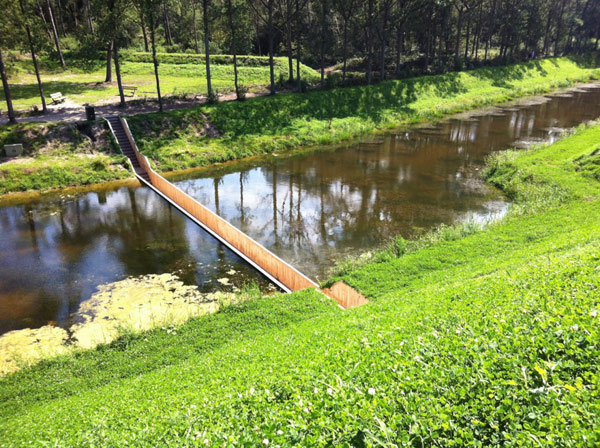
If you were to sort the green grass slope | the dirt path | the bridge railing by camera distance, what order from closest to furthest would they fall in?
the bridge railing, the dirt path, the green grass slope


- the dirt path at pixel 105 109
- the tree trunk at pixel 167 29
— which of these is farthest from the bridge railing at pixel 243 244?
the tree trunk at pixel 167 29

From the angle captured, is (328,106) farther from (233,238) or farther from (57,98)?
(233,238)

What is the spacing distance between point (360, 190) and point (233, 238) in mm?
10087

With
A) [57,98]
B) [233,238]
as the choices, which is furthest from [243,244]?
[57,98]

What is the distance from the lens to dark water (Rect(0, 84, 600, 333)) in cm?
1700

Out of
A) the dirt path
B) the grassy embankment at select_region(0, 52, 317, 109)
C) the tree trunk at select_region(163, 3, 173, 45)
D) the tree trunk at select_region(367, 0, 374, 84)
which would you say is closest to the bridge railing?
the dirt path

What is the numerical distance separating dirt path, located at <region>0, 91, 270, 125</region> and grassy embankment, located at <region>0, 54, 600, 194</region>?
2.62 meters

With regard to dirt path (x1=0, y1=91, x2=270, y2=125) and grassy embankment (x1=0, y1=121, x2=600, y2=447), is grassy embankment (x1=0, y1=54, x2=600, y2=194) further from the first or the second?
grassy embankment (x1=0, y1=121, x2=600, y2=447)

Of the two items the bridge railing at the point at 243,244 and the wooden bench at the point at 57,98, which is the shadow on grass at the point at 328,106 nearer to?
the bridge railing at the point at 243,244

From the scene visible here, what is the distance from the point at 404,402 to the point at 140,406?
5.13 meters

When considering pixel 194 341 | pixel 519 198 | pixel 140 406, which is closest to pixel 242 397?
pixel 140 406

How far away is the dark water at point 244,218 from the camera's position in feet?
55.8

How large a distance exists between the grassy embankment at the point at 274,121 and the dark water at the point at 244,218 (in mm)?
2417

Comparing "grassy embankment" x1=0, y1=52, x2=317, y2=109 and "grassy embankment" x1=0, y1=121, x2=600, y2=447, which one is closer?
"grassy embankment" x1=0, y1=121, x2=600, y2=447
